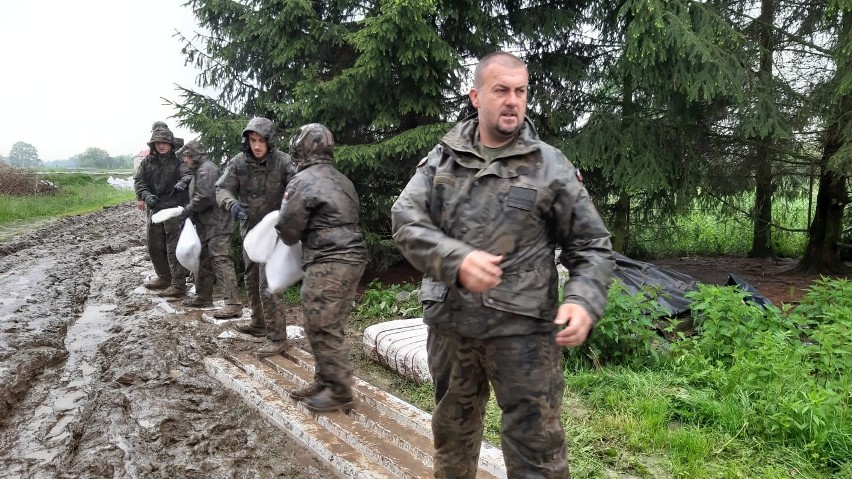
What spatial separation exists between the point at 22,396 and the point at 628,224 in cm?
786

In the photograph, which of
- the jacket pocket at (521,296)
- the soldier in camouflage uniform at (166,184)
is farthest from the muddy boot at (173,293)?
the jacket pocket at (521,296)

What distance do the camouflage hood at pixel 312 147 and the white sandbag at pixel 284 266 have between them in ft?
2.22

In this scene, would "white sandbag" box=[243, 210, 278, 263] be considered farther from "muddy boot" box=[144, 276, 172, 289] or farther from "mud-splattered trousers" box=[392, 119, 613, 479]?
"muddy boot" box=[144, 276, 172, 289]

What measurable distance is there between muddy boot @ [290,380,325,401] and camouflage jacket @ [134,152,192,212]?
16.6 feet

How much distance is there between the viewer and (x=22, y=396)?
4672 millimetres

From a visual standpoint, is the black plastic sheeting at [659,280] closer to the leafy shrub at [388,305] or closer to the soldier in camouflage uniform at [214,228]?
the leafy shrub at [388,305]

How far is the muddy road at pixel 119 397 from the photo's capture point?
3.64 m

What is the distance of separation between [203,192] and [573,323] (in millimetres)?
6124

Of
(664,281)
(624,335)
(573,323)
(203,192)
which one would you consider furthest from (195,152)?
(573,323)

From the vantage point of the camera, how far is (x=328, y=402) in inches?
166

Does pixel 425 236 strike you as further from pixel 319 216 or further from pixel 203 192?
pixel 203 192

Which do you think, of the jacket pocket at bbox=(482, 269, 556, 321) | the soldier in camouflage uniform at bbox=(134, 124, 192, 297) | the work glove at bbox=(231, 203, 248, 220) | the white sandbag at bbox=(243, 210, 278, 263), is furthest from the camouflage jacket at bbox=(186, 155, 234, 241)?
the jacket pocket at bbox=(482, 269, 556, 321)

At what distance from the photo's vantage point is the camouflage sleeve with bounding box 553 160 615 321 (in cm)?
228

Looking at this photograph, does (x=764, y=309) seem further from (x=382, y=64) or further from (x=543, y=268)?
(x=382, y=64)
